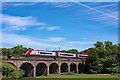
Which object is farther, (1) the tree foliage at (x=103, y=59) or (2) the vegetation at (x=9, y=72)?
(1) the tree foliage at (x=103, y=59)

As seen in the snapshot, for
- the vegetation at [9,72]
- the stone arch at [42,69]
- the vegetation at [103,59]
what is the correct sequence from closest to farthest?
the vegetation at [9,72]
the stone arch at [42,69]
the vegetation at [103,59]

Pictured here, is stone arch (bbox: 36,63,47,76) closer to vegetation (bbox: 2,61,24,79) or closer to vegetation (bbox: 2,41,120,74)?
vegetation (bbox: 2,41,120,74)

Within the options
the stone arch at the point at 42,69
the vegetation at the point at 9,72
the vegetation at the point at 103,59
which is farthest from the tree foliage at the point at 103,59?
the vegetation at the point at 9,72

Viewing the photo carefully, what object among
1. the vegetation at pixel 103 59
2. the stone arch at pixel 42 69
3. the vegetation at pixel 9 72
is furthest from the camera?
the vegetation at pixel 103 59

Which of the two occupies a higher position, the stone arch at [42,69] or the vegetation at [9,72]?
the vegetation at [9,72]

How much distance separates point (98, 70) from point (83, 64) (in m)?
7.55

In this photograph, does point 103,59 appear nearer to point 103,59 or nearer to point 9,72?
point 103,59

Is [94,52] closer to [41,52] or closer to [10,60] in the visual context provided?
[41,52]

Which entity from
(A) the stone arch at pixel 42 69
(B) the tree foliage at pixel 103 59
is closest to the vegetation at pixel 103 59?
(B) the tree foliage at pixel 103 59

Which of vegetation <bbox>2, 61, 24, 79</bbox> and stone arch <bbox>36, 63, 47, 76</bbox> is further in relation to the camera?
stone arch <bbox>36, 63, 47, 76</bbox>

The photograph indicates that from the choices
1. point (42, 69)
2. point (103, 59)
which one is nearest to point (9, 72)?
point (42, 69)

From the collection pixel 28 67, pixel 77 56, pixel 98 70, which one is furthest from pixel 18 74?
→ pixel 77 56

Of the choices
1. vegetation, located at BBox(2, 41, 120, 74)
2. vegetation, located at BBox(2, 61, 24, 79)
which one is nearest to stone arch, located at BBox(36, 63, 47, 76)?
vegetation, located at BBox(2, 41, 120, 74)

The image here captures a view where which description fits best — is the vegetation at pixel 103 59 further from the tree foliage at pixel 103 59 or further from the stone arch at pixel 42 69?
the stone arch at pixel 42 69
